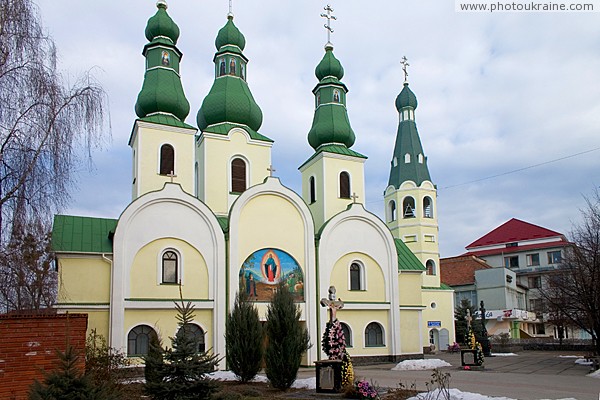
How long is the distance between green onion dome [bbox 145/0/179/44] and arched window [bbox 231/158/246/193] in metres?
6.74

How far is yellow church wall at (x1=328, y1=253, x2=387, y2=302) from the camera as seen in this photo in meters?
25.6

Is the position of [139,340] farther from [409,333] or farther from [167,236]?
[409,333]

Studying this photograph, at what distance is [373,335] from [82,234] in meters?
13.5

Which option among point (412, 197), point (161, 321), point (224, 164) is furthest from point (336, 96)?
point (161, 321)

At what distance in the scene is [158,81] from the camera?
26.2 metres

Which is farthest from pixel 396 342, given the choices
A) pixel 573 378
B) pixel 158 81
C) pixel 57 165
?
pixel 57 165

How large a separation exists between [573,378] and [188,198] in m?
15.2

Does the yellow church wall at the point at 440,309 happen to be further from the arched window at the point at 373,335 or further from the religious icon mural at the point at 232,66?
the religious icon mural at the point at 232,66

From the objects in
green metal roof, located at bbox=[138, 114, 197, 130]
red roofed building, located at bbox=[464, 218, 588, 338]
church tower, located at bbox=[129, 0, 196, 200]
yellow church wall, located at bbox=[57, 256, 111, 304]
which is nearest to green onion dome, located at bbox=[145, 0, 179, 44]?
church tower, located at bbox=[129, 0, 196, 200]

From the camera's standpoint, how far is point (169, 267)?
Answer: 72.9 ft

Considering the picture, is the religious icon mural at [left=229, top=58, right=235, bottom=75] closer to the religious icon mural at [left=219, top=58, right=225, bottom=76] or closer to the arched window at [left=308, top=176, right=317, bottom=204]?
the religious icon mural at [left=219, top=58, right=225, bottom=76]

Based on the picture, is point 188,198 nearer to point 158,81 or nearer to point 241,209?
point 241,209

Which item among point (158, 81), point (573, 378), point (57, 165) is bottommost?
point (573, 378)

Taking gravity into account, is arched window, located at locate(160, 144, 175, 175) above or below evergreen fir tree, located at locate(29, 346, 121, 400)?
above
